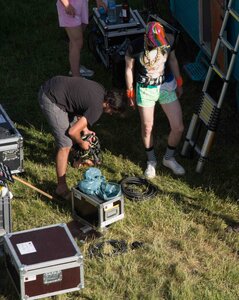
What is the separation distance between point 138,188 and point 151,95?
1035 millimetres

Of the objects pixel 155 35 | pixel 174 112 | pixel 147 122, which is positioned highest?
pixel 155 35

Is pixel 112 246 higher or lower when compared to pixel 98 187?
lower

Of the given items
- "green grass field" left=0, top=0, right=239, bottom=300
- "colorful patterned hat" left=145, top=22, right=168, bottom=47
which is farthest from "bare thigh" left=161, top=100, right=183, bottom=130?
"colorful patterned hat" left=145, top=22, right=168, bottom=47

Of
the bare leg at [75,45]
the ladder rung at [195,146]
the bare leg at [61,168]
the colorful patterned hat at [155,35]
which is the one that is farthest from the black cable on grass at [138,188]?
the bare leg at [75,45]

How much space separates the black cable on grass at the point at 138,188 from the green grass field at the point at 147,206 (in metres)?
0.08

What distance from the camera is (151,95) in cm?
814

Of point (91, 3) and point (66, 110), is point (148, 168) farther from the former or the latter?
point (91, 3)

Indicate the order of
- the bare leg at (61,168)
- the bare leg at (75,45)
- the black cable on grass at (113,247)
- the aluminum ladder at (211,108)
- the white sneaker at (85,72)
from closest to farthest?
the black cable on grass at (113,247), the bare leg at (61,168), the aluminum ladder at (211,108), the bare leg at (75,45), the white sneaker at (85,72)

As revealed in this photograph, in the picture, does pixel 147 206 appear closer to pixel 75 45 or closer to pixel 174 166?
pixel 174 166

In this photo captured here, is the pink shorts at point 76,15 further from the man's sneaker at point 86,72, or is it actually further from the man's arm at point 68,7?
the man's sneaker at point 86,72

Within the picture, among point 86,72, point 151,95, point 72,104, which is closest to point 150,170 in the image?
point 151,95

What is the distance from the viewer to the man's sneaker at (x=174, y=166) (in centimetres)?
856

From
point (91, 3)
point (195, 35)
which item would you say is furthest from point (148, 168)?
point (91, 3)

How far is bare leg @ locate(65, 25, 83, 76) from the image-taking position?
32.8 feet
